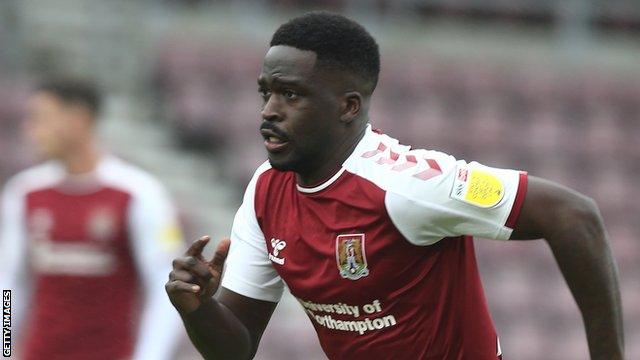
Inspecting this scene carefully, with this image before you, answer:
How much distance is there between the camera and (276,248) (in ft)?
13.0

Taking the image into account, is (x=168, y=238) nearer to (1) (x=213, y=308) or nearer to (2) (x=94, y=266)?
(2) (x=94, y=266)

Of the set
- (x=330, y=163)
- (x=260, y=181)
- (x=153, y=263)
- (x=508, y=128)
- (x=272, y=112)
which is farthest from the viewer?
(x=508, y=128)

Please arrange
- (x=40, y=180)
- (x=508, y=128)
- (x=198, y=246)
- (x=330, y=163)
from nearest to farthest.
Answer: (x=198, y=246) → (x=330, y=163) → (x=40, y=180) → (x=508, y=128)

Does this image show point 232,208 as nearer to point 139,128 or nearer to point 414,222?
point 139,128

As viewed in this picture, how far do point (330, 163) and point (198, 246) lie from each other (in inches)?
19.4

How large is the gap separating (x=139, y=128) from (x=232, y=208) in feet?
3.24

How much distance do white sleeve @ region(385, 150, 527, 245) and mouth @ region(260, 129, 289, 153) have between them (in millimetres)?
324

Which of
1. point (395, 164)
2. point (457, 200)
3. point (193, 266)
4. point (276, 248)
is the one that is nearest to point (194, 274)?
point (193, 266)

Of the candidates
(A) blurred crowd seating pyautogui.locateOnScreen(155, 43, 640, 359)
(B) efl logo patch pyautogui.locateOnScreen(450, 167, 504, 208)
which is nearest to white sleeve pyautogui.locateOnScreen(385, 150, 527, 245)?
(B) efl logo patch pyautogui.locateOnScreen(450, 167, 504, 208)

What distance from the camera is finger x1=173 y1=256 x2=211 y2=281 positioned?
3645 mm

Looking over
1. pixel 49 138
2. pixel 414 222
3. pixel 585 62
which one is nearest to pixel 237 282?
pixel 414 222

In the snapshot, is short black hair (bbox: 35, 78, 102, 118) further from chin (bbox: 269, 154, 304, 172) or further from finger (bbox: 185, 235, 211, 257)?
finger (bbox: 185, 235, 211, 257)

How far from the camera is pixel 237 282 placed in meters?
4.13

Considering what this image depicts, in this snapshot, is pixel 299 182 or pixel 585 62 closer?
pixel 299 182
